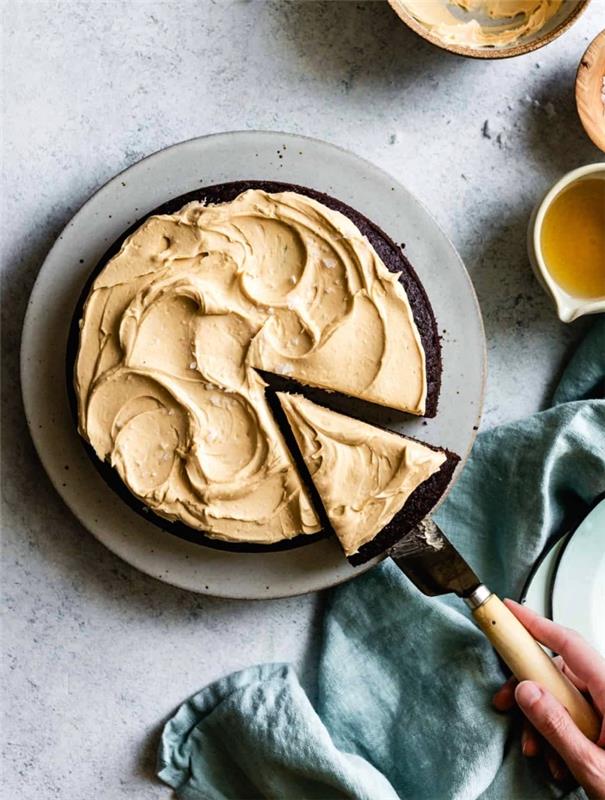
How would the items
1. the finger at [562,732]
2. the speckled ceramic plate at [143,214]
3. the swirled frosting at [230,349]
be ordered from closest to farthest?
the swirled frosting at [230,349] → the finger at [562,732] → the speckled ceramic plate at [143,214]

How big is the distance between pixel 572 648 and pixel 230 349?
1.28m

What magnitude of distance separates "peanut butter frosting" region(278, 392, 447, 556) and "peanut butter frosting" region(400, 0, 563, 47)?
1257 millimetres

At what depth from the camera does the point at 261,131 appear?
274cm

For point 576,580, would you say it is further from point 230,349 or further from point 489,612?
point 230,349

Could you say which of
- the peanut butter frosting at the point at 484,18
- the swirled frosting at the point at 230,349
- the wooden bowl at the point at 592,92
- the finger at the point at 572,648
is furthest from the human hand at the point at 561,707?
the peanut butter frosting at the point at 484,18

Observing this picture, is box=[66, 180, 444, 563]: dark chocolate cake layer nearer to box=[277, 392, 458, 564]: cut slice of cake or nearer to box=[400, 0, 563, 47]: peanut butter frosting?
box=[277, 392, 458, 564]: cut slice of cake

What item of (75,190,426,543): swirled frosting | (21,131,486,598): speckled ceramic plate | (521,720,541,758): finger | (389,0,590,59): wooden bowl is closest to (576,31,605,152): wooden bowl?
(389,0,590,59): wooden bowl

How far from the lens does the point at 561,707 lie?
2613 millimetres

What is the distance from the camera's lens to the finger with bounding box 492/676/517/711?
9.05ft

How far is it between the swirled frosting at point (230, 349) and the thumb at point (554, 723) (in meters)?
0.80

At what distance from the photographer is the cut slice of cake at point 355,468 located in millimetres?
2449

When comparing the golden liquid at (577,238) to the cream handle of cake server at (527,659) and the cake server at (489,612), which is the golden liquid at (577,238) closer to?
the cake server at (489,612)

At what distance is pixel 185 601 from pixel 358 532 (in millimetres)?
737

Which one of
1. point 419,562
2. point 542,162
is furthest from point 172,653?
point 542,162
